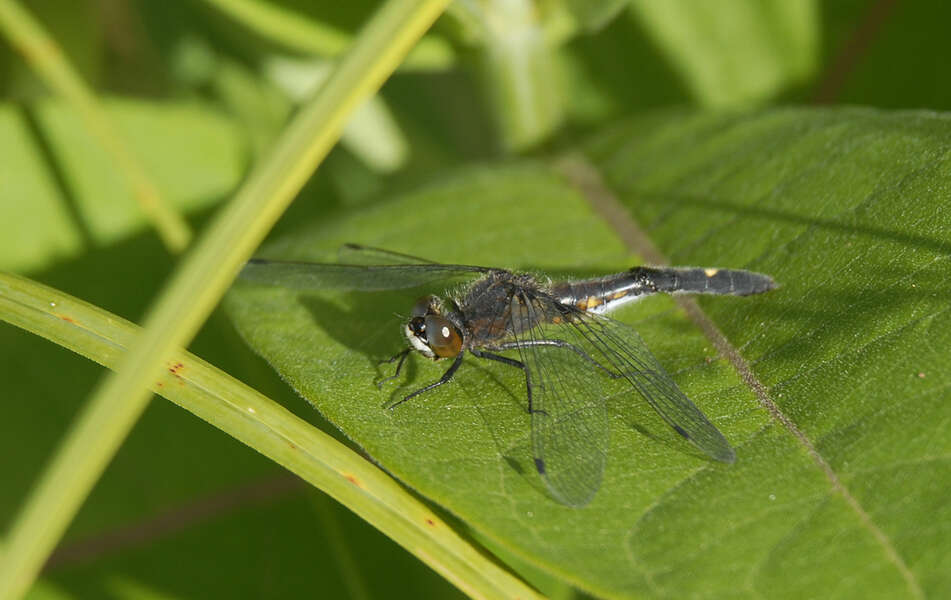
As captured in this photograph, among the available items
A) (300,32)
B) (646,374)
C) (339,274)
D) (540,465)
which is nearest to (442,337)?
(339,274)

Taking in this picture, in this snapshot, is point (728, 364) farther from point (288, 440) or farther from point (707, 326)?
point (288, 440)

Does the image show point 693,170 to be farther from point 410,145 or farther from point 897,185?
point 410,145

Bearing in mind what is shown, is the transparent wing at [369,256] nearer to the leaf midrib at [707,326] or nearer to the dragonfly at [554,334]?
the dragonfly at [554,334]

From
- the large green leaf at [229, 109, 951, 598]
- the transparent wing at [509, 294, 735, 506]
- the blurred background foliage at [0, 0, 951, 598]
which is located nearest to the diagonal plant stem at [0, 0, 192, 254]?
the blurred background foliage at [0, 0, 951, 598]

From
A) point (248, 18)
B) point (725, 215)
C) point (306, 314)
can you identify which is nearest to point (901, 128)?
point (725, 215)

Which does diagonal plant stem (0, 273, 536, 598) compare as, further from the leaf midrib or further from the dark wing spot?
the leaf midrib

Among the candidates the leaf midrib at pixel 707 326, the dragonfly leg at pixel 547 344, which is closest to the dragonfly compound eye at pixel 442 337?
the dragonfly leg at pixel 547 344

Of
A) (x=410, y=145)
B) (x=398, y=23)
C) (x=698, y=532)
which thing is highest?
(x=410, y=145)
